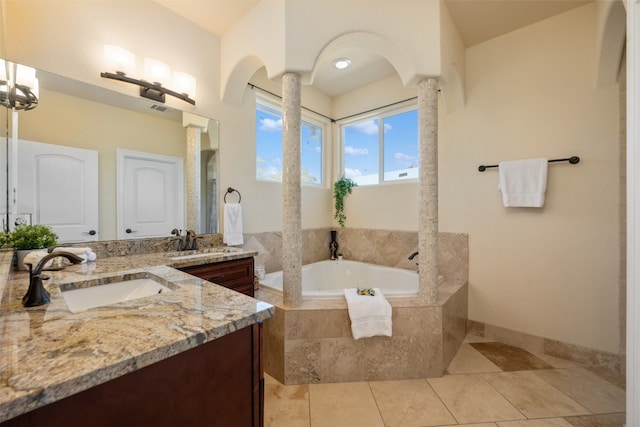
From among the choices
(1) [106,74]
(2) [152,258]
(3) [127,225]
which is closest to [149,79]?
(1) [106,74]

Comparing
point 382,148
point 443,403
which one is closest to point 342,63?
point 382,148

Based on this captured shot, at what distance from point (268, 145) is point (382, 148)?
1.43 m

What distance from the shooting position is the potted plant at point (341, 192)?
3.46 m

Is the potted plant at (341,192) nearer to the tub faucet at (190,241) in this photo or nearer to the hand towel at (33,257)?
the tub faucet at (190,241)

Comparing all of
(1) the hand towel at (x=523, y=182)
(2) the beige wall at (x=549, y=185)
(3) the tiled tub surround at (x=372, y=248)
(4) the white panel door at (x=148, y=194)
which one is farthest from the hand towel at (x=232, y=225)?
(1) the hand towel at (x=523, y=182)

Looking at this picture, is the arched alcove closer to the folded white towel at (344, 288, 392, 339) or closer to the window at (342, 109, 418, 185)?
the window at (342, 109, 418, 185)

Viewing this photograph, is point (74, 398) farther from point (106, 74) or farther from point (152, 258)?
point (106, 74)

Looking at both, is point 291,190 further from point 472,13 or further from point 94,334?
point 472,13

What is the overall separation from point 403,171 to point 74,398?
3.12 meters

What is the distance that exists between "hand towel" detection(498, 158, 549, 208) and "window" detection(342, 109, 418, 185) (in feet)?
2.94

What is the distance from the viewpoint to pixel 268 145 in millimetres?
3012

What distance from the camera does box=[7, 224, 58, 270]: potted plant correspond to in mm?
1334

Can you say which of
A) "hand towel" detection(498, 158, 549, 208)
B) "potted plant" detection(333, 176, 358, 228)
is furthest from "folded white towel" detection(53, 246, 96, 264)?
"hand towel" detection(498, 158, 549, 208)

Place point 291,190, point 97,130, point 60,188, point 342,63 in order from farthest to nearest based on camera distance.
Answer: point 342,63 < point 291,190 < point 97,130 < point 60,188
